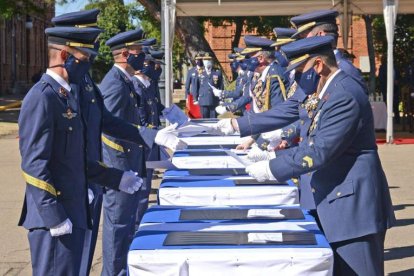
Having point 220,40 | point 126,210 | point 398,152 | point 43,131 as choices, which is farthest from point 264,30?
point 43,131

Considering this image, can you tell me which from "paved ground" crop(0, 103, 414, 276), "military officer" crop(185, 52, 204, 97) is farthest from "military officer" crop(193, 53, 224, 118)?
"paved ground" crop(0, 103, 414, 276)

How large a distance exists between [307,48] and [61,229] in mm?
1636

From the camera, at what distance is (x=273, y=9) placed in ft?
56.5

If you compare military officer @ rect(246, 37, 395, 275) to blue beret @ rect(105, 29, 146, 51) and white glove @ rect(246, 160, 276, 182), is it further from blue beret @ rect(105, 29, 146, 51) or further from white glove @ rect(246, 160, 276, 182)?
blue beret @ rect(105, 29, 146, 51)

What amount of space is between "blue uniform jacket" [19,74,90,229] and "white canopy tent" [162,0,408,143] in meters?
12.8

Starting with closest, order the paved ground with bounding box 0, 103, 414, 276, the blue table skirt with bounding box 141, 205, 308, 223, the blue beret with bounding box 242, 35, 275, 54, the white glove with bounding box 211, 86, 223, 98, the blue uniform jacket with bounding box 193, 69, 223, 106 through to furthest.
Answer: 1. the blue table skirt with bounding box 141, 205, 308, 223
2. the paved ground with bounding box 0, 103, 414, 276
3. the blue beret with bounding box 242, 35, 275, 54
4. the white glove with bounding box 211, 86, 223, 98
5. the blue uniform jacket with bounding box 193, 69, 223, 106

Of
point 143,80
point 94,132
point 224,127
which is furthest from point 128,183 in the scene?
point 143,80

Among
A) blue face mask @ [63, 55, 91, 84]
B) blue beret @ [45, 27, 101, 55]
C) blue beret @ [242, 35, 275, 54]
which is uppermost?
blue beret @ [242, 35, 275, 54]

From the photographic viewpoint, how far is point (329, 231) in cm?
448

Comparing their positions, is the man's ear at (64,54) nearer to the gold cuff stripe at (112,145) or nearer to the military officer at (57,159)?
the military officer at (57,159)

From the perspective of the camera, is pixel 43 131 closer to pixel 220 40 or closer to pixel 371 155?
pixel 371 155

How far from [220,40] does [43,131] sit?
35906 millimetres

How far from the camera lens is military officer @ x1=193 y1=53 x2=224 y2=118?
19.9 m

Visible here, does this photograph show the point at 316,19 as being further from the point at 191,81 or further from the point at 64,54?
the point at 191,81
